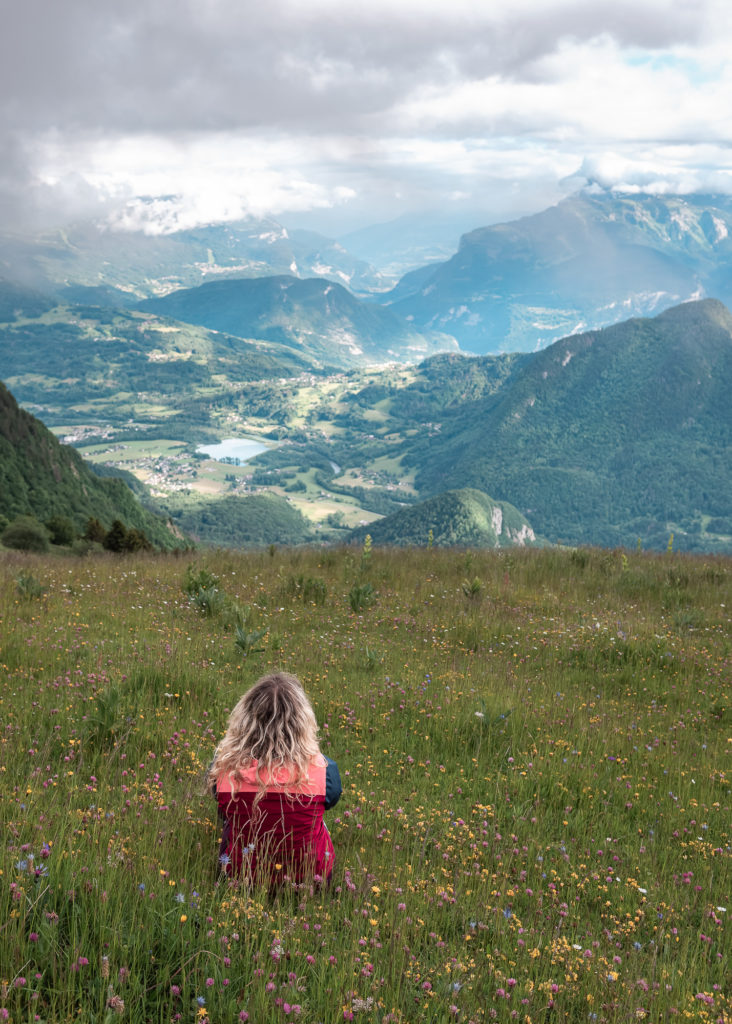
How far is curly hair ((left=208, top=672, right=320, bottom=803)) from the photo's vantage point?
386 centimetres

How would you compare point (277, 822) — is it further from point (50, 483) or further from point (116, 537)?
point (50, 483)

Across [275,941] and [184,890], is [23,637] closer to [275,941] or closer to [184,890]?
[184,890]

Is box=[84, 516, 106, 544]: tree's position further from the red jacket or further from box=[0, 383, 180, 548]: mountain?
box=[0, 383, 180, 548]: mountain

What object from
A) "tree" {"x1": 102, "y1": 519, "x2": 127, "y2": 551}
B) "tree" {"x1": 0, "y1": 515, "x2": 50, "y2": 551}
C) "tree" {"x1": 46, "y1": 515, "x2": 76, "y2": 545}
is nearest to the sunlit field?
"tree" {"x1": 102, "y1": 519, "x2": 127, "y2": 551}

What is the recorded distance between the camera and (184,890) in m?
3.31

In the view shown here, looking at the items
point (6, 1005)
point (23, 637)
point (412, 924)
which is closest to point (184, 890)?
point (6, 1005)

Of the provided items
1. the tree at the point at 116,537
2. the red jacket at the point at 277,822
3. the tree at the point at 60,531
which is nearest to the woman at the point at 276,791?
the red jacket at the point at 277,822

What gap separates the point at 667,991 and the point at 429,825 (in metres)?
1.79

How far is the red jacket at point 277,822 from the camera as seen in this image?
378 cm

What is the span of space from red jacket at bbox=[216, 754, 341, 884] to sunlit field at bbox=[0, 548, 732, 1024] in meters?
0.15

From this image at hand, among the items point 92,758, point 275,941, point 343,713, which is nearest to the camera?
point 275,941

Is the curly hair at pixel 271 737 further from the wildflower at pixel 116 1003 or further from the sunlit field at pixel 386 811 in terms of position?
the wildflower at pixel 116 1003

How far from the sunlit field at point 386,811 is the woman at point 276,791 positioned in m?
0.18

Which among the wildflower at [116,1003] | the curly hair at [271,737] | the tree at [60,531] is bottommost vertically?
the tree at [60,531]
